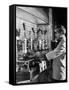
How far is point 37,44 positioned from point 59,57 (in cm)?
32

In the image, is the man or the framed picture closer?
the framed picture

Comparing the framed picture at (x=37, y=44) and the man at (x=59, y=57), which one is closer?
the framed picture at (x=37, y=44)

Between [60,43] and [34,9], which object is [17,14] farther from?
[60,43]

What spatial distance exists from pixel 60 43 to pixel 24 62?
0.49m

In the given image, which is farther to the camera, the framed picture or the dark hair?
the dark hair

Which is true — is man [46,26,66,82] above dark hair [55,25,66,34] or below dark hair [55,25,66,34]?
below

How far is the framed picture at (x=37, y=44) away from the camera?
3418 mm

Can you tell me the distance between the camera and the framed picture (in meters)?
3.42

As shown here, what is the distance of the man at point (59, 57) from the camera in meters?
3.63

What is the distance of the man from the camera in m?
3.63

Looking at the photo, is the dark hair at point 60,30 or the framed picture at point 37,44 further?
the dark hair at point 60,30

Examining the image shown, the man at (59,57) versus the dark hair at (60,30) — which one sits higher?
the dark hair at (60,30)

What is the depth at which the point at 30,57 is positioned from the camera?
3496 mm

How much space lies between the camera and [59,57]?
367 centimetres
